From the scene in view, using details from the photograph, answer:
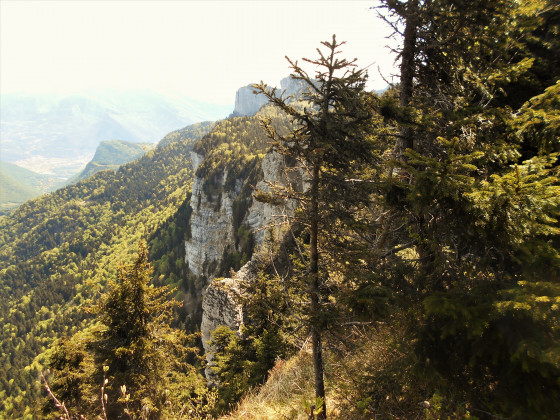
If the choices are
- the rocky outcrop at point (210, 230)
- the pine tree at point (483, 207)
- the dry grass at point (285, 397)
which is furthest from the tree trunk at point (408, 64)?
the rocky outcrop at point (210, 230)

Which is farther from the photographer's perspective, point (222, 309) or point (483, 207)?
point (222, 309)

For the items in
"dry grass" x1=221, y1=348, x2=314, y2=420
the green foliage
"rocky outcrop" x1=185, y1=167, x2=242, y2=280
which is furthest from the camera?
"rocky outcrop" x1=185, y1=167, x2=242, y2=280

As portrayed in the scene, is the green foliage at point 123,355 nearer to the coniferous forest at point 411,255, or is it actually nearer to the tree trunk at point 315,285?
the coniferous forest at point 411,255

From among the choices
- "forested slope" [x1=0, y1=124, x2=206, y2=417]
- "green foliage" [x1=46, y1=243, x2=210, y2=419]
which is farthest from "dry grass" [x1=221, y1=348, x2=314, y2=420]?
"forested slope" [x1=0, y1=124, x2=206, y2=417]

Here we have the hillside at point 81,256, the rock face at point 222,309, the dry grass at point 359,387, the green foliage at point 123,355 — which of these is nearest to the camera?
the dry grass at point 359,387

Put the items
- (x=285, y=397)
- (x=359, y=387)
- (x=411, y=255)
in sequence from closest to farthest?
(x=359, y=387)
(x=411, y=255)
(x=285, y=397)

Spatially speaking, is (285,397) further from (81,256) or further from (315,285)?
(81,256)

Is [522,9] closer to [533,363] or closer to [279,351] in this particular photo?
[533,363]

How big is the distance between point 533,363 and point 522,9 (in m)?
8.97

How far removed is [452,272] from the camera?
474 centimetres

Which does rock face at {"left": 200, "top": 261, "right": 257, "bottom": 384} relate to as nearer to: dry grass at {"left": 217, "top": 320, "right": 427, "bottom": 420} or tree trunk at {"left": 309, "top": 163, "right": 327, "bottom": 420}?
dry grass at {"left": 217, "top": 320, "right": 427, "bottom": 420}

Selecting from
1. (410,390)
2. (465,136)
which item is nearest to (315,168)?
(465,136)

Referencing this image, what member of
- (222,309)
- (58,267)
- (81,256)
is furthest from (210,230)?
(58,267)

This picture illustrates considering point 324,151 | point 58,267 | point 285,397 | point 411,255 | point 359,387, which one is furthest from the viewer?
point 58,267
